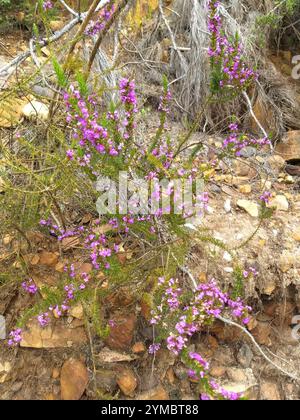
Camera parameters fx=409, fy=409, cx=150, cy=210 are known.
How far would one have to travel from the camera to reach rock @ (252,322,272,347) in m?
3.02

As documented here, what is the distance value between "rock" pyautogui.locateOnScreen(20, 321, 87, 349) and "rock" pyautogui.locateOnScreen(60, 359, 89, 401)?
6.0 inches

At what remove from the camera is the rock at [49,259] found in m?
2.97

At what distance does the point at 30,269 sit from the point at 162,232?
99 cm

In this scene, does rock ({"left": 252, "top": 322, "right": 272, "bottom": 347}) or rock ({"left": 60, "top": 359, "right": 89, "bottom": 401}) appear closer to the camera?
rock ({"left": 60, "top": 359, "right": 89, "bottom": 401})

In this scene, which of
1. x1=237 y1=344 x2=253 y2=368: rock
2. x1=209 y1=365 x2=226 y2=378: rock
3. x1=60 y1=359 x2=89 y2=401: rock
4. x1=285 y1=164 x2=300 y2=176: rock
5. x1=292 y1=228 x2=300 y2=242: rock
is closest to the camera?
x1=60 y1=359 x2=89 y2=401: rock

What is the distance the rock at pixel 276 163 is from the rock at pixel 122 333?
189cm

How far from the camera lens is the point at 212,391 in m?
1.85

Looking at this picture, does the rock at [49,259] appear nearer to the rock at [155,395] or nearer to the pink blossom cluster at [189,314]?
the pink blossom cluster at [189,314]

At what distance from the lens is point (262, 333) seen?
3.03m

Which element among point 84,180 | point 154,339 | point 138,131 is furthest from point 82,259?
point 138,131

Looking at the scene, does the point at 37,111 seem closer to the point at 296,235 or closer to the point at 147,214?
the point at 147,214

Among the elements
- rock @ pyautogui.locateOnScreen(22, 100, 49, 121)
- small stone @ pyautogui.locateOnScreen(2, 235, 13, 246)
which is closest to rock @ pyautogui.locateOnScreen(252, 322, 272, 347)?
small stone @ pyautogui.locateOnScreen(2, 235, 13, 246)

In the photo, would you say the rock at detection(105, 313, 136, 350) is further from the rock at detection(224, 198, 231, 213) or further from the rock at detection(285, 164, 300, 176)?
the rock at detection(285, 164, 300, 176)

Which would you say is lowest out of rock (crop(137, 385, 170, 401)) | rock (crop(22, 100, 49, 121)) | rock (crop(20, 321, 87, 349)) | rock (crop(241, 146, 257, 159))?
rock (crop(137, 385, 170, 401))
